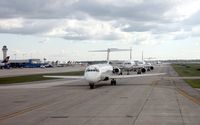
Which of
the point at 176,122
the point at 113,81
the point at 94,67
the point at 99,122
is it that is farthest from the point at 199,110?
the point at 113,81

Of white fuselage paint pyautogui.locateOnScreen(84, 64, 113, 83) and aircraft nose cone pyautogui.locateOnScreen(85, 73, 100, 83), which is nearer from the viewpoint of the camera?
aircraft nose cone pyautogui.locateOnScreen(85, 73, 100, 83)

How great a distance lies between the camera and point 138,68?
89000 millimetres

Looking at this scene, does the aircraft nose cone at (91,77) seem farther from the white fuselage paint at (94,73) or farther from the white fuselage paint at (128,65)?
the white fuselage paint at (128,65)

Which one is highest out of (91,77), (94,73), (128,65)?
(128,65)

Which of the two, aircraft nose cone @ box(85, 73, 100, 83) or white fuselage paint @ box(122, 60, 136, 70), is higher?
white fuselage paint @ box(122, 60, 136, 70)

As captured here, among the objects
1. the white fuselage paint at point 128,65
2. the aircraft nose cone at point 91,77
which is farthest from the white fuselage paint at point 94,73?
the white fuselage paint at point 128,65

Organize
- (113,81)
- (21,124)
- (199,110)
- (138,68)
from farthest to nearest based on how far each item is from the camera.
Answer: (138,68)
(113,81)
(199,110)
(21,124)

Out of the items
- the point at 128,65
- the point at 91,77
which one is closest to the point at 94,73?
the point at 91,77

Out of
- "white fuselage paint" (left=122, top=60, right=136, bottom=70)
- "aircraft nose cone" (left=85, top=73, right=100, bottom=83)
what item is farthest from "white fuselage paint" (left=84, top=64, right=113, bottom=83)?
"white fuselage paint" (left=122, top=60, right=136, bottom=70)

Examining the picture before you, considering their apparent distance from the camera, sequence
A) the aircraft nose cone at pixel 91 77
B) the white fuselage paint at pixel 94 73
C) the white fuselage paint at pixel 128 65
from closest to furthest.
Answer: the aircraft nose cone at pixel 91 77 → the white fuselage paint at pixel 94 73 → the white fuselage paint at pixel 128 65

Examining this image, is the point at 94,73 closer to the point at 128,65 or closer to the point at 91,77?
the point at 91,77

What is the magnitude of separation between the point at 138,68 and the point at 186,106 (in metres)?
65.9

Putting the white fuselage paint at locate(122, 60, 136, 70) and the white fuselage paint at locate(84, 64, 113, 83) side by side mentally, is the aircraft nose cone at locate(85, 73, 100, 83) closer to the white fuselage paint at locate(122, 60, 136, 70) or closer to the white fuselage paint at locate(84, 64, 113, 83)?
the white fuselage paint at locate(84, 64, 113, 83)

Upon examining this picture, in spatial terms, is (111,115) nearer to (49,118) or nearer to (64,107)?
(49,118)
